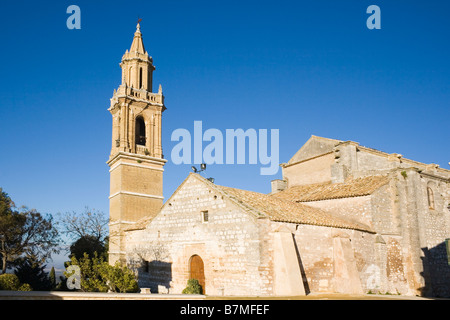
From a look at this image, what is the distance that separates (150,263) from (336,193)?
12244 millimetres

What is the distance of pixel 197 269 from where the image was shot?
72.1ft

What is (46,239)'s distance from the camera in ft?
110

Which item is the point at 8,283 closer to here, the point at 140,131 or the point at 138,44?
the point at 140,131

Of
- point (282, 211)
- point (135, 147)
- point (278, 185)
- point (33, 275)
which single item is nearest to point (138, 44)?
point (135, 147)

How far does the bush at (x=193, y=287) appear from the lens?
2022 cm

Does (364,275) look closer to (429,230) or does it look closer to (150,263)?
(429,230)

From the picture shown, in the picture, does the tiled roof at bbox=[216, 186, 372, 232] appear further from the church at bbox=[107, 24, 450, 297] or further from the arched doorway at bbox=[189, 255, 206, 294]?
the arched doorway at bbox=[189, 255, 206, 294]

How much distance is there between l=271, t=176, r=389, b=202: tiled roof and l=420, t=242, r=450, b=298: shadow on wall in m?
4.93

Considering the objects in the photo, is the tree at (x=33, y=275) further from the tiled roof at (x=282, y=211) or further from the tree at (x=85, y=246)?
the tiled roof at (x=282, y=211)

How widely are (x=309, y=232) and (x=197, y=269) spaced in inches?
244

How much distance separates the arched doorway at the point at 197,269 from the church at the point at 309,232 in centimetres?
5

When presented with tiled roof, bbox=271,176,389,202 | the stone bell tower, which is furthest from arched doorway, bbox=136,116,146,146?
tiled roof, bbox=271,176,389,202

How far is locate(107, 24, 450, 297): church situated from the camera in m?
19.2

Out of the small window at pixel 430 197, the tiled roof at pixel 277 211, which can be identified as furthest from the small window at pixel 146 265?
the small window at pixel 430 197
